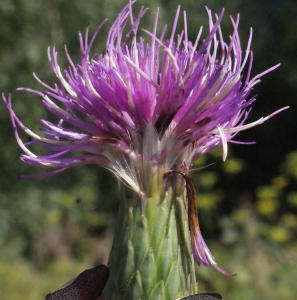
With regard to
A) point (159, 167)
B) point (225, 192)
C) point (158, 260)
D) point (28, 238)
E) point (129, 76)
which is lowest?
point (158, 260)

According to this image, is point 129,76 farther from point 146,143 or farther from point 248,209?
point 248,209

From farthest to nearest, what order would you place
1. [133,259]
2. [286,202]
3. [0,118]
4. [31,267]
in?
[286,202], [31,267], [0,118], [133,259]

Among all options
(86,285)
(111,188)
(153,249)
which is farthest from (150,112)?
(111,188)

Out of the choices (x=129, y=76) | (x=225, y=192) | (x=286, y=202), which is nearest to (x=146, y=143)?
(x=129, y=76)

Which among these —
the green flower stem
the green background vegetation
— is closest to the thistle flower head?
the green flower stem

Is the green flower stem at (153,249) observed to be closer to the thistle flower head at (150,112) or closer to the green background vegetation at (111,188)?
the thistle flower head at (150,112)

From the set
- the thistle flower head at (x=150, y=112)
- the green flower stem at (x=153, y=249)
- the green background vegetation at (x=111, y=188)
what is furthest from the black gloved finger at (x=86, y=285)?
the green background vegetation at (x=111, y=188)
